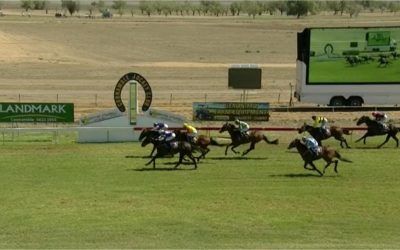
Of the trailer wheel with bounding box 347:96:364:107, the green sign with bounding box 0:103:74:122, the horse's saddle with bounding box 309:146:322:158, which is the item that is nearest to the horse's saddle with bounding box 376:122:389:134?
the horse's saddle with bounding box 309:146:322:158

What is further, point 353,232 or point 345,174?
point 345,174

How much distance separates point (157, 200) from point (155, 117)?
1182cm

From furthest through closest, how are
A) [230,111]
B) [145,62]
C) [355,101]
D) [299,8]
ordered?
[299,8] → [145,62] → [355,101] → [230,111]

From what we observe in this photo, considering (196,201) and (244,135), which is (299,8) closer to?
(244,135)

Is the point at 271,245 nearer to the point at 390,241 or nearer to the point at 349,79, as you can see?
the point at 390,241

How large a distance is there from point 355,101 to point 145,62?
23.0 meters

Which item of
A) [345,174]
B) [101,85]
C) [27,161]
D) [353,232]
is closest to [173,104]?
[101,85]

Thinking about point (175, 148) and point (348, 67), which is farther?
point (348, 67)

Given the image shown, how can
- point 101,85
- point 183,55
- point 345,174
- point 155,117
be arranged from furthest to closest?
point 183,55 < point 101,85 < point 155,117 < point 345,174

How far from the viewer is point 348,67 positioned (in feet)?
135

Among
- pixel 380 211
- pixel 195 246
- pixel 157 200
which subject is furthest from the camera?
pixel 157 200

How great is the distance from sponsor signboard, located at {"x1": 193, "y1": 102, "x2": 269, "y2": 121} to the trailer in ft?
21.3

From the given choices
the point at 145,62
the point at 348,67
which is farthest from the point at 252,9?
the point at 348,67

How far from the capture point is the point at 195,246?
47.0 ft
